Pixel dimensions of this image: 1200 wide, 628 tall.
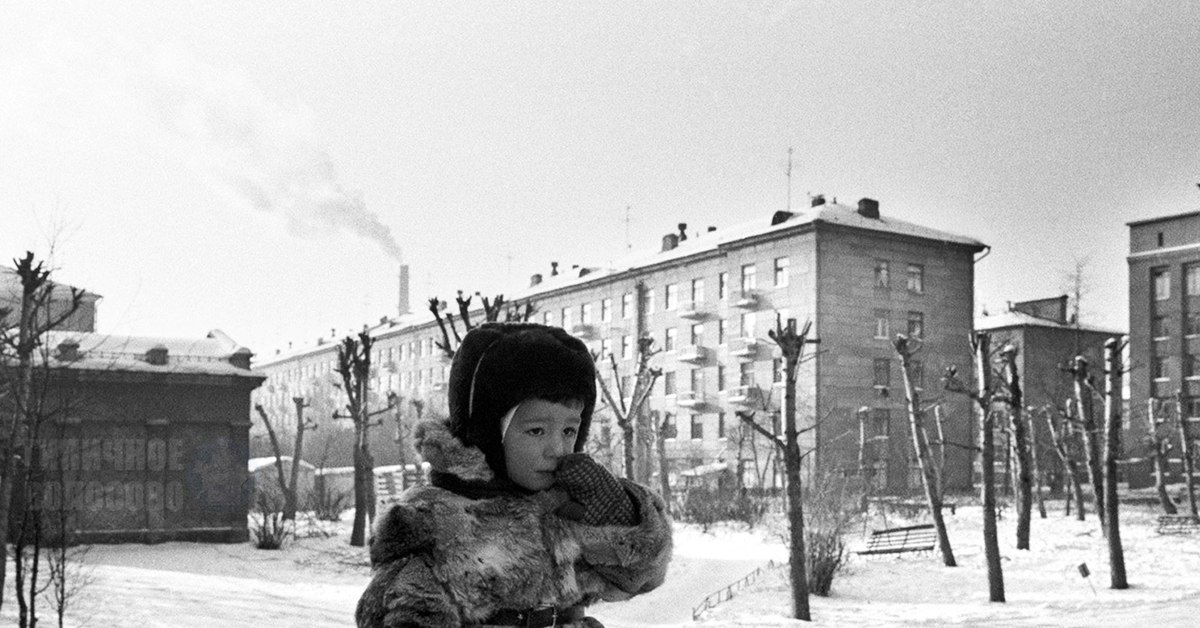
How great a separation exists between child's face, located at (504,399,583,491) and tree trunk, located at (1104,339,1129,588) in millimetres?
18056

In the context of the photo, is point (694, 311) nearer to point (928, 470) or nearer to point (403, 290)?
point (928, 470)

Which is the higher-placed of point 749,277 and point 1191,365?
point 749,277

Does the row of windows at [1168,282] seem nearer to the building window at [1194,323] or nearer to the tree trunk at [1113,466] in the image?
the building window at [1194,323]

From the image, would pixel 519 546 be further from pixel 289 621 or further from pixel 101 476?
pixel 101 476

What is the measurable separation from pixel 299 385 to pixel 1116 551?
6672 cm

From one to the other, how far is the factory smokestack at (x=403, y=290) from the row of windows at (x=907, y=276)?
40676 millimetres

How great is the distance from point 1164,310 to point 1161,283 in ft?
3.46

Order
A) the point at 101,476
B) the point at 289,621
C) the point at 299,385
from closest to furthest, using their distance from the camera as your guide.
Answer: the point at 289,621
the point at 101,476
the point at 299,385

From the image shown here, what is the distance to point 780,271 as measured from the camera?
40.4 metres

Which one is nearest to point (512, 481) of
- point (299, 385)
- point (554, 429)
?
point (554, 429)

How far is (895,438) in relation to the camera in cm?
3897

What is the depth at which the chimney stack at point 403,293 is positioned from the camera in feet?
243

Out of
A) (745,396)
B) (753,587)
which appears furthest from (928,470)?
(745,396)

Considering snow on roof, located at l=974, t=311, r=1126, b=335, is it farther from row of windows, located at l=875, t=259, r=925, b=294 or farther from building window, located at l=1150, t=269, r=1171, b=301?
row of windows, located at l=875, t=259, r=925, b=294
